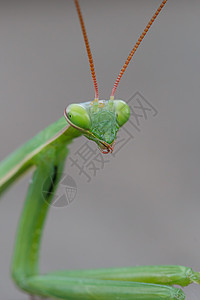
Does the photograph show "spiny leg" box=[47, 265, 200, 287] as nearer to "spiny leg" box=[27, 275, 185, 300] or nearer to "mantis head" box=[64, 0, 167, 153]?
"spiny leg" box=[27, 275, 185, 300]

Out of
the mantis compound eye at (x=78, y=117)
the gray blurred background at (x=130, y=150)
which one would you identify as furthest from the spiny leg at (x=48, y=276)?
the gray blurred background at (x=130, y=150)

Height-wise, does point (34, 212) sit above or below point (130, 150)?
below

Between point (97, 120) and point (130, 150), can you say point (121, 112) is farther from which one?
point (130, 150)

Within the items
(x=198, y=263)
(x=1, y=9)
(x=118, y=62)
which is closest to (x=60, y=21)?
(x=1, y=9)

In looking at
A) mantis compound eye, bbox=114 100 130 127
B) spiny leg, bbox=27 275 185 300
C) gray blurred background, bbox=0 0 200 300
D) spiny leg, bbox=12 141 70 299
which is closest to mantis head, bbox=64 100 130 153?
mantis compound eye, bbox=114 100 130 127

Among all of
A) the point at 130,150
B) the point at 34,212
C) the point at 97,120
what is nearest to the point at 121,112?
the point at 97,120

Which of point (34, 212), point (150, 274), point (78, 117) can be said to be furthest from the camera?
point (34, 212)

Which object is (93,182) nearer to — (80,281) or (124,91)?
(124,91)
